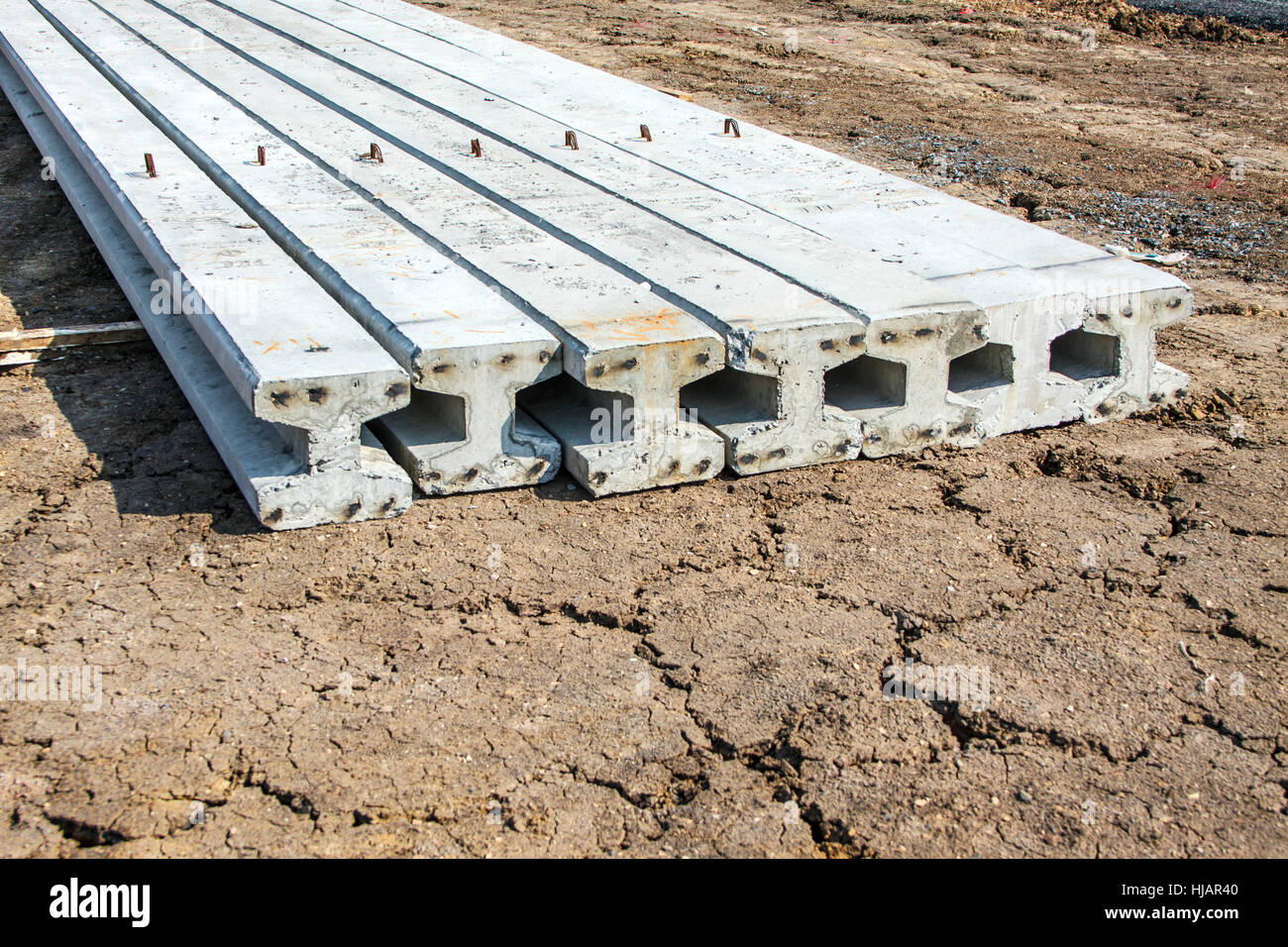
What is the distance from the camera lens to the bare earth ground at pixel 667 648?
2.57 metres

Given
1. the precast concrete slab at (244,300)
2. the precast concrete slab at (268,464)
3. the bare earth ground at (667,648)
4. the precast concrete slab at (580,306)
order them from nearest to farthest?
1. the bare earth ground at (667,648)
2. the precast concrete slab at (244,300)
3. the precast concrete slab at (268,464)
4. the precast concrete slab at (580,306)

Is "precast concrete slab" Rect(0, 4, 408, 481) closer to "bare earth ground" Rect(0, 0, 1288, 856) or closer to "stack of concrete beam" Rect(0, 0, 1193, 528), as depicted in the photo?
"stack of concrete beam" Rect(0, 0, 1193, 528)

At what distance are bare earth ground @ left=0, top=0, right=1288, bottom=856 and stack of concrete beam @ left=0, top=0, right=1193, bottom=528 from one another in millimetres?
159

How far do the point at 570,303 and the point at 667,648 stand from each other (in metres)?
1.26

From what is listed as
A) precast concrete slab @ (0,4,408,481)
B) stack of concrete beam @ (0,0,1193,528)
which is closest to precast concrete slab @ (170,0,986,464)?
stack of concrete beam @ (0,0,1193,528)

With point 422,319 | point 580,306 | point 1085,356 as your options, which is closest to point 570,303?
point 580,306

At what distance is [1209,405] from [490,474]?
2.64 meters

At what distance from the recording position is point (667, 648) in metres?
3.14

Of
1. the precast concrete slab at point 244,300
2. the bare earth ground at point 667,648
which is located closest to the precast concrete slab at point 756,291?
the bare earth ground at point 667,648

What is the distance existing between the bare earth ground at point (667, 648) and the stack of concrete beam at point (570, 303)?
159 millimetres

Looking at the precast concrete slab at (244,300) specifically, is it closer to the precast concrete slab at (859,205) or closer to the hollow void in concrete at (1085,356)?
the precast concrete slab at (859,205)

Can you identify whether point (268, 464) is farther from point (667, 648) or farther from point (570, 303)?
point (667, 648)

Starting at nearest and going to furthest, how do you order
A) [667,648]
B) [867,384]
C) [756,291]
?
[667,648] → [756,291] → [867,384]

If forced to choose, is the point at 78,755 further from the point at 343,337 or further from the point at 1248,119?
the point at 1248,119
